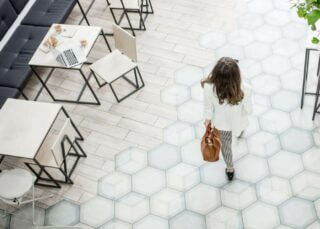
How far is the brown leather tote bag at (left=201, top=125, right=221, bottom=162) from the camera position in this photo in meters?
3.87

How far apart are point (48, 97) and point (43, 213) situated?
5.88ft

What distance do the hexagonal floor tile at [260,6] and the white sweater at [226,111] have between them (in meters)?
3.03

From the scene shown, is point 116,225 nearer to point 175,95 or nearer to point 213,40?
point 175,95

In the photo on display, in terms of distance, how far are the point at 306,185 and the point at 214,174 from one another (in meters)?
0.99

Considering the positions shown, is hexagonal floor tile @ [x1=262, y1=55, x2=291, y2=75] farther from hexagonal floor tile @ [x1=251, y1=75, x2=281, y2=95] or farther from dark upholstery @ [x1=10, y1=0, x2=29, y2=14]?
dark upholstery @ [x1=10, y1=0, x2=29, y2=14]

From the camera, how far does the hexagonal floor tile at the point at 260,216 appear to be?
4137mm

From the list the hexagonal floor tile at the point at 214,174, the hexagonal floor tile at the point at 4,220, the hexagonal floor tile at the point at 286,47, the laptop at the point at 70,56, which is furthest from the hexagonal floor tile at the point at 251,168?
the hexagonal floor tile at the point at 4,220

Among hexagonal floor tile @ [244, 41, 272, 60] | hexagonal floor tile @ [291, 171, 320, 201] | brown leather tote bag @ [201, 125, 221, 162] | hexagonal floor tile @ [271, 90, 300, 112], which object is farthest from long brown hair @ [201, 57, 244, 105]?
hexagonal floor tile @ [244, 41, 272, 60]

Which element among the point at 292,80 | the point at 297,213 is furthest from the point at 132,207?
the point at 292,80

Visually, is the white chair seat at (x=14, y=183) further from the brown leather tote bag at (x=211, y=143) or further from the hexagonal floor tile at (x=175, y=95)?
the hexagonal floor tile at (x=175, y=95)

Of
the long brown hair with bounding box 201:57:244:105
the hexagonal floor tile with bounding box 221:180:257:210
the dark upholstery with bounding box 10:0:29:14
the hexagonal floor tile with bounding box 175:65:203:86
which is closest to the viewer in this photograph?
the long brown hair with bounding box 201:57:244:105

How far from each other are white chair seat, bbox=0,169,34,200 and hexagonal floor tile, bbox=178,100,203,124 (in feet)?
6.48

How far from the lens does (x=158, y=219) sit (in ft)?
14.3

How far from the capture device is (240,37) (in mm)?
5934
